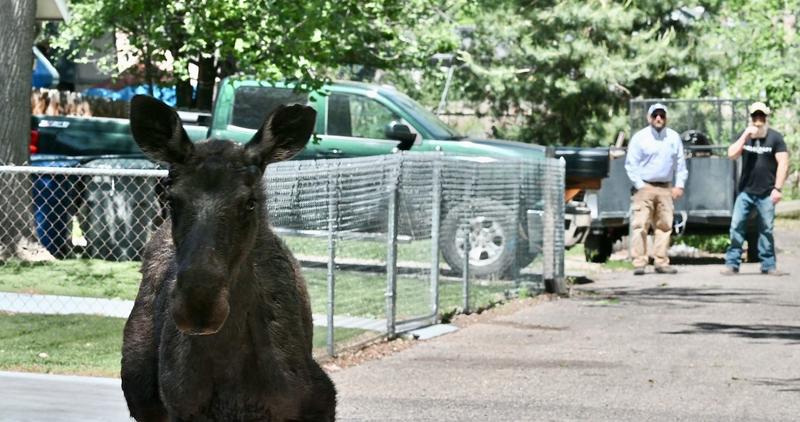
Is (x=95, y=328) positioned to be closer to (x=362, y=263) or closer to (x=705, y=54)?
(x=362, y=263)

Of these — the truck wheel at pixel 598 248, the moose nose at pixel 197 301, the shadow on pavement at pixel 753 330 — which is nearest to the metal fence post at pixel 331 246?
the shadow on pavement at pixel 753 330

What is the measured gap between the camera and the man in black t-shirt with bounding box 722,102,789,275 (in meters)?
19.6

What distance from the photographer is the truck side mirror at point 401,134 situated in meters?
17.7

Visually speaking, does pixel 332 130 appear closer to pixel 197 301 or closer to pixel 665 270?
pixel 665 270

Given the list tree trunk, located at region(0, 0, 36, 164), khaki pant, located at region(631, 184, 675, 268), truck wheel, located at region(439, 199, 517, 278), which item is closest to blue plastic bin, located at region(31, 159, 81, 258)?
tree trunk, located at region(0, 0, 36, 164)

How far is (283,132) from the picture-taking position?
5.89 meters

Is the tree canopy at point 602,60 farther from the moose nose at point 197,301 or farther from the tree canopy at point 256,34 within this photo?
the moose nose at point 197,301

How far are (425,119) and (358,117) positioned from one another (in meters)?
0.77

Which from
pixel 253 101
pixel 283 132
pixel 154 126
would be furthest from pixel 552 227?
pixel 154 126

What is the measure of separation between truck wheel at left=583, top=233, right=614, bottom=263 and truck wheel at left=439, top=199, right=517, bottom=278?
6340mm

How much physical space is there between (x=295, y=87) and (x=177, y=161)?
36.5 ft

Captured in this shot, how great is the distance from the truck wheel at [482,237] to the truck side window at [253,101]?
336 centimetres

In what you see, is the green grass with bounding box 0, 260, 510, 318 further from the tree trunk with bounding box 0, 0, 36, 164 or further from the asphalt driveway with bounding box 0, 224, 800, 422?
the tree trunk with bounding box 0, 0, 36, 164

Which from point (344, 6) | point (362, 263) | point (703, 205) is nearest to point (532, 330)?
point (362, 263)
